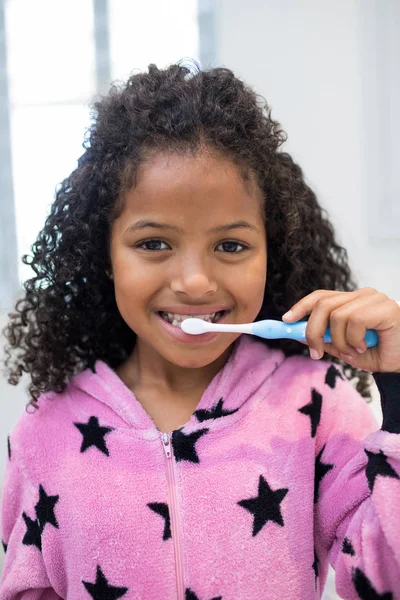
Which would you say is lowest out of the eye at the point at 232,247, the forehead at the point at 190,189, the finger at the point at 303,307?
the finger at the point at 303,307

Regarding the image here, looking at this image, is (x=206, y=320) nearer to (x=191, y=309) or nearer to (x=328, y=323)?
(x=191, y=309)

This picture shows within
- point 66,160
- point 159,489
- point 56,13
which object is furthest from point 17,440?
point 56,13

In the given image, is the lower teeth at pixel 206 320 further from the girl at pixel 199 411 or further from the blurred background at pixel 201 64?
the blurred background at pixel 201 64

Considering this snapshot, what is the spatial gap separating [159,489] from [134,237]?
0.30 m

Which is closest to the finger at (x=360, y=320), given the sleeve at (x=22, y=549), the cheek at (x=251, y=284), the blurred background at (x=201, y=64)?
the cheek at (x=251, y=284)

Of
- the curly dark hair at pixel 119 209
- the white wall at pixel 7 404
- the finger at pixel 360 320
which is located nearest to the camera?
the finger at pixel 360 320

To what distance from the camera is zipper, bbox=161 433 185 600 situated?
690mm

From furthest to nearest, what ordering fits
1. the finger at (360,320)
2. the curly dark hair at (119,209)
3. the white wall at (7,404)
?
the white wall at (7,404) → the curly dark hair at (119,209) → the finger at (360,320)

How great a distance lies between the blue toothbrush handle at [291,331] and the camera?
2.09ft

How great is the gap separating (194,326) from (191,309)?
2 centimetres

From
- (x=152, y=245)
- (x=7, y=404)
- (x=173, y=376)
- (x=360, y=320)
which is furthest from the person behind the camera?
(x=7, y=404)

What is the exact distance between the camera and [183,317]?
0.72 metres

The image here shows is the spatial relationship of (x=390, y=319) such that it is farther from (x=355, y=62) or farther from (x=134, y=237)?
(x=355, y=62)

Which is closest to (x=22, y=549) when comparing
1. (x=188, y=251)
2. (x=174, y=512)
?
(x=174, y=512)
